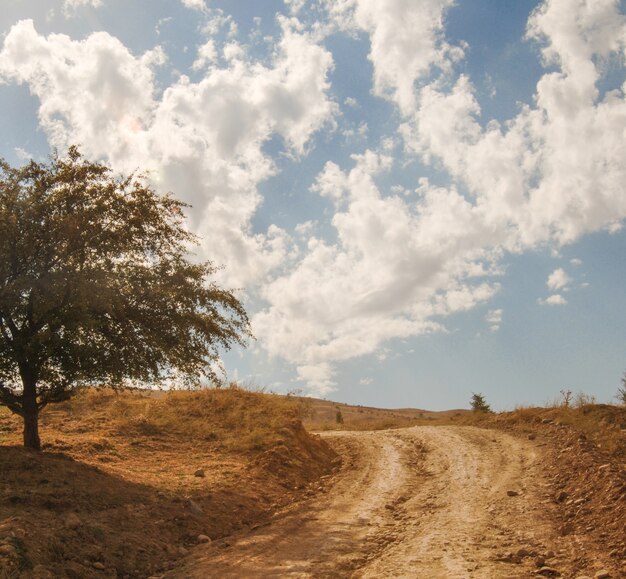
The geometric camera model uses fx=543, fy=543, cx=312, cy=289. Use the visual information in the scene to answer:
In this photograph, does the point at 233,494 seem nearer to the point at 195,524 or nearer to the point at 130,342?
the point at 195,524

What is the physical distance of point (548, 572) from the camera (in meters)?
8.11

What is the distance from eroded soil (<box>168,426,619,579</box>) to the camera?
863cm

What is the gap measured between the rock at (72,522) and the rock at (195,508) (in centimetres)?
265

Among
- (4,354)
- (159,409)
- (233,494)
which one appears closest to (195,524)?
(233,494)

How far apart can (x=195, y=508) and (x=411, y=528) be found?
15.8 ft

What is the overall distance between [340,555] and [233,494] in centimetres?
508

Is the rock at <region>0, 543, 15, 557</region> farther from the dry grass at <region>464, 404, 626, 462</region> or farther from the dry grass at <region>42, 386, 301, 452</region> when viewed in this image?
the dry grass at <region>464, 404, 626, 462</region>

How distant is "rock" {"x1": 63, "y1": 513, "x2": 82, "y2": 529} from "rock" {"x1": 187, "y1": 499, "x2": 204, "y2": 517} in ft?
8.70

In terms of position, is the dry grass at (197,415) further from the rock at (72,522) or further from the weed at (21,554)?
the weed at (21,554)

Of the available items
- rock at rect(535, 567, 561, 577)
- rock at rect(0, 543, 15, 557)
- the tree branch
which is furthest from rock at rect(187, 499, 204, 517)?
rock at rect(535, 567, 561, 577)

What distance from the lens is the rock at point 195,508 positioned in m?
12.1

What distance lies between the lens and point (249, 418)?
23.3 meters

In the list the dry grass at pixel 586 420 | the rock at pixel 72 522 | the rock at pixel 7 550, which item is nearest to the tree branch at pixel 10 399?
the rock at pixel 72 522

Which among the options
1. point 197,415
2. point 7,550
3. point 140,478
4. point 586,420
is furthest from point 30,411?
point 586,420
